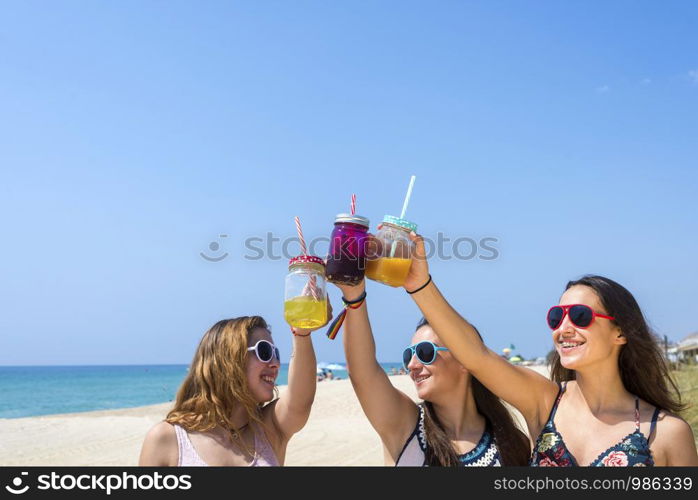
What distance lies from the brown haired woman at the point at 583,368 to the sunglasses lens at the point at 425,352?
1.29 feet

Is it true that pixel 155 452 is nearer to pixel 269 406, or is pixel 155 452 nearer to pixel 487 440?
pixel 269 406

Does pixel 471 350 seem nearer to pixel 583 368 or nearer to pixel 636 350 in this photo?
pixel 583 368

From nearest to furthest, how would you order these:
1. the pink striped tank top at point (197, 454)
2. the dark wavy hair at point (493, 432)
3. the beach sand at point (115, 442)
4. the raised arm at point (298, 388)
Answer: the dark wavy hair at point (493, 432)
the pink striped tank top at point (197, 454)
the raised arm at point (298, 388)
the beach sand at point (115, 442)

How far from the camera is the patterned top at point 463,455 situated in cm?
343

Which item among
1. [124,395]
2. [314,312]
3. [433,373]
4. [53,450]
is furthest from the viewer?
[124,395]

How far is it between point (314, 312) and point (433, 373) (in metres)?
0.90

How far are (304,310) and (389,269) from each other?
0.45m

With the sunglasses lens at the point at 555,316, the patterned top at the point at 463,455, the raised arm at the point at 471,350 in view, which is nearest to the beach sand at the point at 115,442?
the patterned top at the point at 463,455

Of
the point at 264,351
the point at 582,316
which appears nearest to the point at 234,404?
the point at 264,351

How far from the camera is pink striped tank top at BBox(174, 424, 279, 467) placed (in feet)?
11.6

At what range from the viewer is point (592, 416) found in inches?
131

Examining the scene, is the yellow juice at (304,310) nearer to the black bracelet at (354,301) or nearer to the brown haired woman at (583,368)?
the black bracelet at (354,301)

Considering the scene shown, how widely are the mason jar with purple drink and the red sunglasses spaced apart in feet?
3.25
